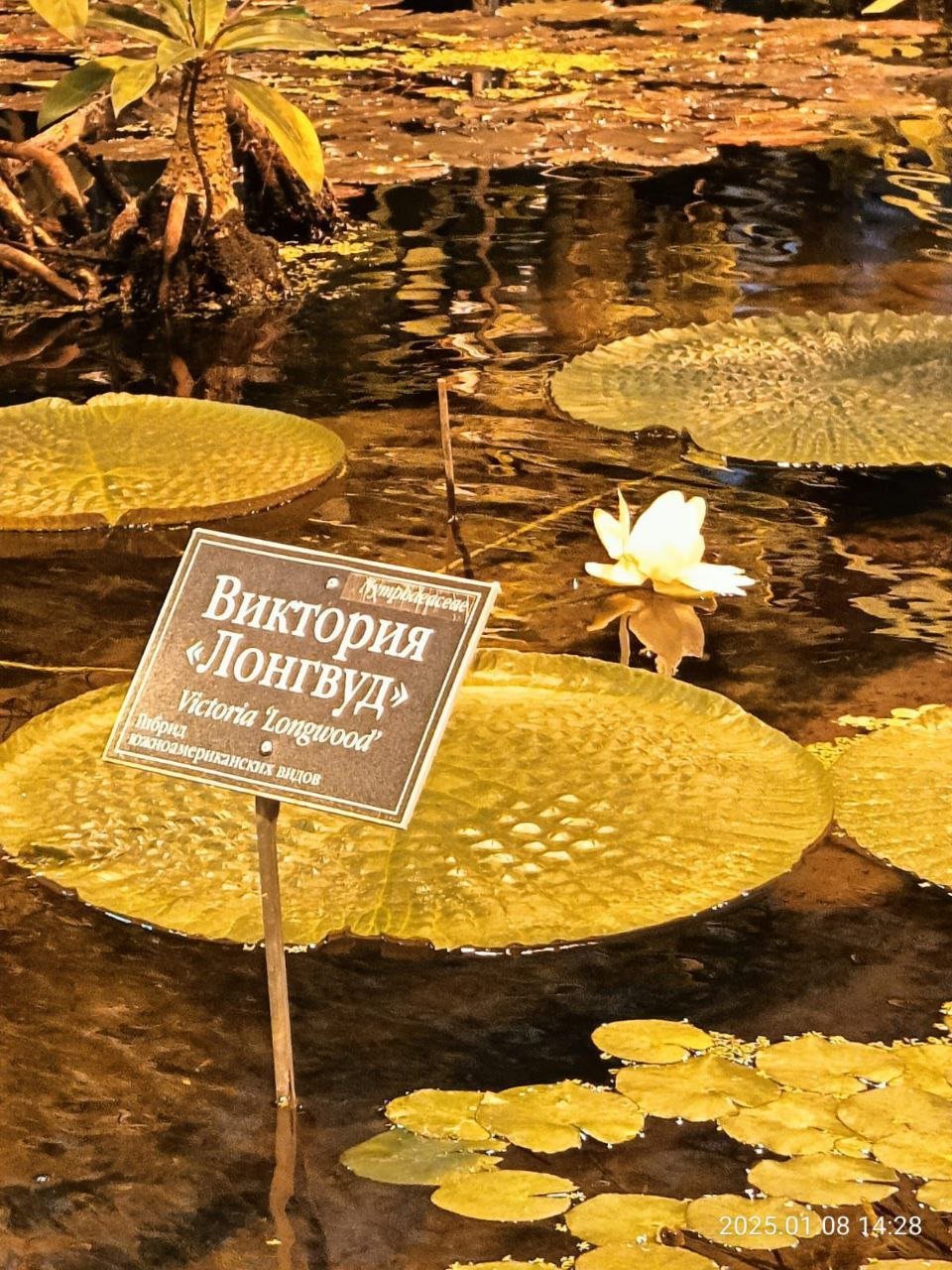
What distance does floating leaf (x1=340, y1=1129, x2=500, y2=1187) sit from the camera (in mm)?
1589

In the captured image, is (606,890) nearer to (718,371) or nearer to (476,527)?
(476,527)

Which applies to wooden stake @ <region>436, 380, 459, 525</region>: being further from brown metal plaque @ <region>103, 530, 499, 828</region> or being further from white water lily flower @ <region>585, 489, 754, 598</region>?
brown metal plaque @ <region>103, 530, 499, 828</region>

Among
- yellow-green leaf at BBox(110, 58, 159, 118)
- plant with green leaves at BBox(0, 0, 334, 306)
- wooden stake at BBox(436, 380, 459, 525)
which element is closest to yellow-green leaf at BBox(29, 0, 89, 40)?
plant with green leaves at BBox(0, 0, 334, 306)

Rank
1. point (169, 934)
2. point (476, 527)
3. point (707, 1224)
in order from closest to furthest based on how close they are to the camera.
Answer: point (707, 1224) < point (169, 934) < point (476, 527)

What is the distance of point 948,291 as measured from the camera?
4.67 m

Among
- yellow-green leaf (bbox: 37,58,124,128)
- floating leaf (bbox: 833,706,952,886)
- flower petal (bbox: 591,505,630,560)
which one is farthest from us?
yellow-green leaf (bbox: 37,58,124,128)

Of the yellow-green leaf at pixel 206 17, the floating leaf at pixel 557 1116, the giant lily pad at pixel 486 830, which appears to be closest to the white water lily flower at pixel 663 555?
the giant lily pad at pixel 486 830

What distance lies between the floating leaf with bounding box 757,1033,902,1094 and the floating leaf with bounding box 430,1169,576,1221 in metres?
0.25

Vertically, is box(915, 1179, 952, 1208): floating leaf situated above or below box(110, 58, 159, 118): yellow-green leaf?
below

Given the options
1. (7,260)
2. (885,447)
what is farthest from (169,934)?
(7,260)

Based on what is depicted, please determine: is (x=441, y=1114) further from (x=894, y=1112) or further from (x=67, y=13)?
(x=67, y=13)

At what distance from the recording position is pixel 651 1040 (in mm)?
1785

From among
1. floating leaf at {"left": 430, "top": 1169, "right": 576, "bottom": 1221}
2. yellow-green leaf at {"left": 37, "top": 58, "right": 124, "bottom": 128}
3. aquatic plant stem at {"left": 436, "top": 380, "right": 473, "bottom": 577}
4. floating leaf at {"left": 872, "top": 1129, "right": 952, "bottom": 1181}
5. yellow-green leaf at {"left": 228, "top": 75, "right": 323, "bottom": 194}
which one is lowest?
aquatic plant stem at {"left": 436, "top": 380, "right": 473, "bottom": 577}

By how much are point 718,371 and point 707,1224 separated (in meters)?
2.69
